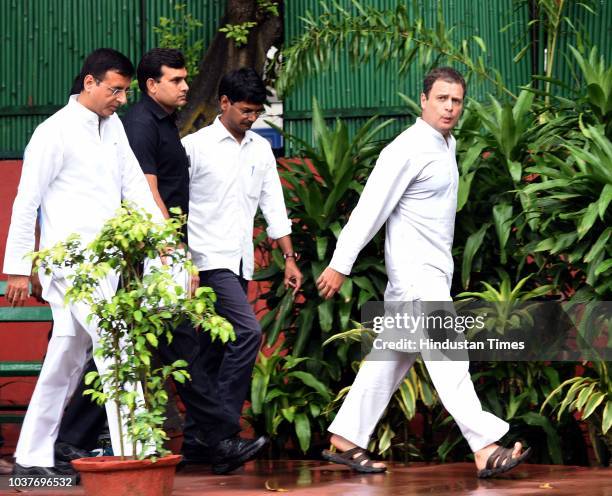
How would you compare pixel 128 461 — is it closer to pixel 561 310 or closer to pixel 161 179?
pixel 161 179

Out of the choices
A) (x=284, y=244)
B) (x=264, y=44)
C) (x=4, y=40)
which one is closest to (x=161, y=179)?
(x=284, y=244)

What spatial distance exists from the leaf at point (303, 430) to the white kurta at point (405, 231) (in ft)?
2.44

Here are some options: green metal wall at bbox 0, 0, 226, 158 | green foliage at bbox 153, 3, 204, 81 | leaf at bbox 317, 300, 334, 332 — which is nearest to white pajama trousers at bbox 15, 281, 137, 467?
leaf at bbox 317, 300, 334, 332

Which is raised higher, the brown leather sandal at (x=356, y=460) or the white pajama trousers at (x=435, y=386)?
the white pajama trousers at (x=435, y=386)

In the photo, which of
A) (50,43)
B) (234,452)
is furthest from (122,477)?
(50,43)

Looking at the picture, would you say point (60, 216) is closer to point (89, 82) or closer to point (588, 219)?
point (89, 82)

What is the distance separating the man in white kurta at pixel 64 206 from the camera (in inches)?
251

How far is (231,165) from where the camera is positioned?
24.3 feet

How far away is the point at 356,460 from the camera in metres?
7.03

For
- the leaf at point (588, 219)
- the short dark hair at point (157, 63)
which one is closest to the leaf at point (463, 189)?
the leaf at point (588, 219)

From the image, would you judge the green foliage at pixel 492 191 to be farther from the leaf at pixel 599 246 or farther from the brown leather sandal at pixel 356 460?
the brown leather sandal at pixel 356 460

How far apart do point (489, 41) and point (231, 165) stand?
322cm

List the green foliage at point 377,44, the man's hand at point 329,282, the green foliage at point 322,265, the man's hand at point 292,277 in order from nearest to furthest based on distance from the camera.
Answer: the man's hand at point 329,282 < the man's hand at point 292,277 < the green foliage at point 322,265 < the green foliage at point 377,44

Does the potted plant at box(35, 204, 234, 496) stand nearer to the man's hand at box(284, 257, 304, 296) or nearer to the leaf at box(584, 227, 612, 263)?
the man's hand at box(284, 257, 304, 296)
